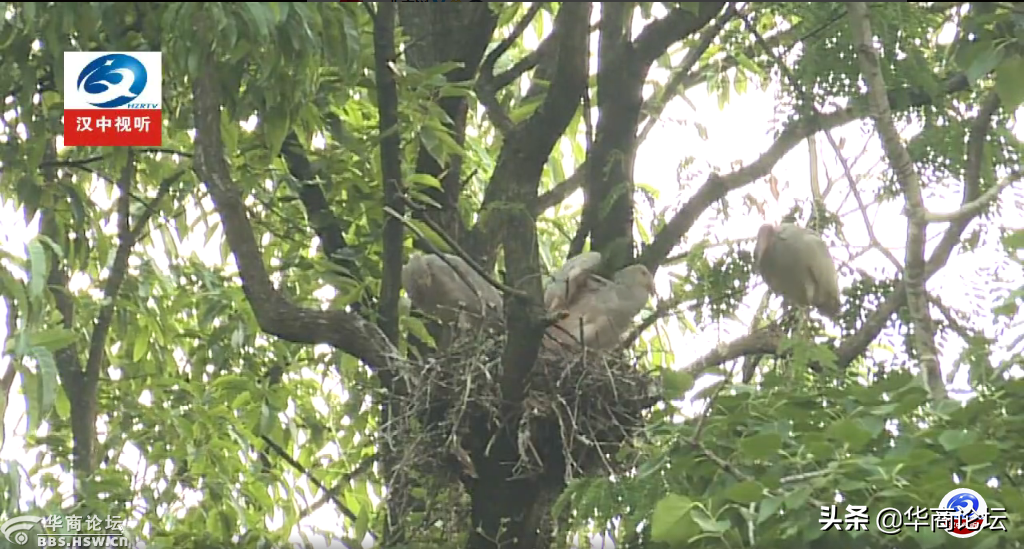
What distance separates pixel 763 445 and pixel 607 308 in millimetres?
790

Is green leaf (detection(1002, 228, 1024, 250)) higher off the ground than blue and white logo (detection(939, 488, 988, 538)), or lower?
higher

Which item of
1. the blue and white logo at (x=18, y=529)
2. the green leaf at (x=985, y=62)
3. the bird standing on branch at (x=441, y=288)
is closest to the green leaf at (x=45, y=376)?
the blue and white logo at (x=18, y=529)

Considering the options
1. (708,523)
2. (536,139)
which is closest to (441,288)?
(536,139)

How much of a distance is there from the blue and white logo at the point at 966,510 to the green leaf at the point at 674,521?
31cm

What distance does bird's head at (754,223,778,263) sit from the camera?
2381 mm

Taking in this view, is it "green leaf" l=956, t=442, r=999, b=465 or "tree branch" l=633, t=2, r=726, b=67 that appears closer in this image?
"green leaf" l=956, t=442, r=999, b=465

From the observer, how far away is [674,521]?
5.33 ft

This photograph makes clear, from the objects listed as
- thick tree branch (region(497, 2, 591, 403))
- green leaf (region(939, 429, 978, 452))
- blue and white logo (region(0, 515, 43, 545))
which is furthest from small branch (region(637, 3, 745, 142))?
blue and white logo (region(0, 515, 43, 545))

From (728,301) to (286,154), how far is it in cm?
85

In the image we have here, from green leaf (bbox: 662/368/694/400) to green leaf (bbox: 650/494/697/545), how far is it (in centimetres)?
51

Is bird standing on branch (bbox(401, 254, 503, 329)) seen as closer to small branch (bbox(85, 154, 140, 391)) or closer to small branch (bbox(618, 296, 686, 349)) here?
small branch (bbox(618, 296, 686, 349))

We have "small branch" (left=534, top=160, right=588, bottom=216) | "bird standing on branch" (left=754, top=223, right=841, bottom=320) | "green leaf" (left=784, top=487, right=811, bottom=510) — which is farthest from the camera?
"small branch" (left=534, top=160, right=588, bottom=216)

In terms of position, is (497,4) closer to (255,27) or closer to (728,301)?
(728,301)

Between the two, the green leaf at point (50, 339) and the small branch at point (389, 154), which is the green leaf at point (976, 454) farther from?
the green leaf at point (50, 339)
